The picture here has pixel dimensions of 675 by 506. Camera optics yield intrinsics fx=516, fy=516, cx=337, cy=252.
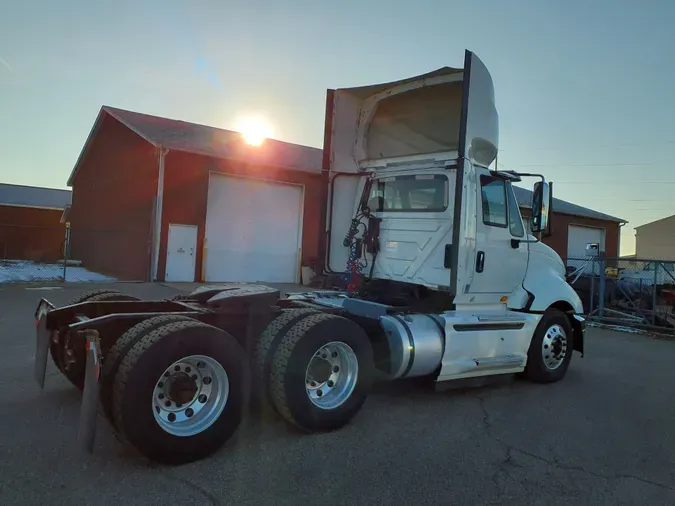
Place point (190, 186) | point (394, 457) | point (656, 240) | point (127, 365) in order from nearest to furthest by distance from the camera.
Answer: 1. point (127, 365)
2. point (394, 457)
3. point (190, 186)
4. point (656, 240)

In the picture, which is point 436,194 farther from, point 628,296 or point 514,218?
point 628,296

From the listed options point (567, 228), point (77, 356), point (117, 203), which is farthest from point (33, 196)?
point (77, 356)

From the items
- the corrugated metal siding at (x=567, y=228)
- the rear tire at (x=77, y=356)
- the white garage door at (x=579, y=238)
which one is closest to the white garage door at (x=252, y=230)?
the rear tire at (x=77, y=356)

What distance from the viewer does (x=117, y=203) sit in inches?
824

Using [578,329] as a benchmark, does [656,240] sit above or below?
above

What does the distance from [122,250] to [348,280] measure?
14948 millimetres

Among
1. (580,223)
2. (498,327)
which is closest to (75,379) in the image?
(498,327)

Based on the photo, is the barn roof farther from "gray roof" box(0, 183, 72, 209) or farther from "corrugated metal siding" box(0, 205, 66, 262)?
"gray roof" box(0, 183, 72, 209)

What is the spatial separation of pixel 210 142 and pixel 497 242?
15.1m

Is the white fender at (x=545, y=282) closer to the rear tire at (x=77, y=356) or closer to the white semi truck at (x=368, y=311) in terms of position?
the white semi truck at (x=368, y=311)

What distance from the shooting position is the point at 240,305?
448 centimetres

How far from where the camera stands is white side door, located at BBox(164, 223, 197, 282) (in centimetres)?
1683

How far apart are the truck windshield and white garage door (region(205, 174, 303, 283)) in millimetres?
11878

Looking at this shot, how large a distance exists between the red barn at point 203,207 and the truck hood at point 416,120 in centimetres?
913
